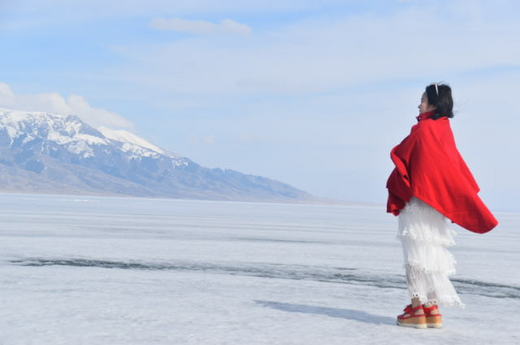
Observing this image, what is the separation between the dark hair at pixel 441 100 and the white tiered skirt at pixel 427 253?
0.81 m

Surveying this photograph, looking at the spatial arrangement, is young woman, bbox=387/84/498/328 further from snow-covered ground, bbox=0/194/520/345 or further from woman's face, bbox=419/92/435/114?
snow-covered ground, bbox=0/194/520/345

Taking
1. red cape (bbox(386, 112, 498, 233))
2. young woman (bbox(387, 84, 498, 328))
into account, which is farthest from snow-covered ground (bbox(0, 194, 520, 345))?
red cape (bbox(386, 112, 498, 233))

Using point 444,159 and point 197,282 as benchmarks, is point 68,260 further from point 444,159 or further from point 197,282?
point 444,159

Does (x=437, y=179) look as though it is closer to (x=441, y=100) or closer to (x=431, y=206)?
(x=431, y=206)

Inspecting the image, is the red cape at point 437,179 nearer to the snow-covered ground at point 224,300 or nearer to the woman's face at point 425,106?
the woman's face at point 425,106

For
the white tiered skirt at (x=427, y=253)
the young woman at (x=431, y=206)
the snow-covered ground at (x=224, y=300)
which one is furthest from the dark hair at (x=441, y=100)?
the snow-covered ground at (x=224, y=300)

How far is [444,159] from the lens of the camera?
664 cm

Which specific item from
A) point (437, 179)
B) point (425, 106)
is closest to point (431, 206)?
point (437, 179)

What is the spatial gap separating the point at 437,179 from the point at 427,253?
66 cm

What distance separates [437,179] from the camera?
661 centimetres

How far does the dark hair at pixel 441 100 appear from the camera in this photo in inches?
265

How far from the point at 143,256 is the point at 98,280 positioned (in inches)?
171

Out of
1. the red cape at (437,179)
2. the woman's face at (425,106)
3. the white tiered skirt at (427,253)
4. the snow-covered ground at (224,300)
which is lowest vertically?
the snow-covered ground at (224,300)

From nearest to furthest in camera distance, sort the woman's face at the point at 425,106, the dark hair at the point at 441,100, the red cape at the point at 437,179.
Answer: the red cape at the point at 437,179, the dark hair at the point at 441,100, the woman's face at the point at 425,106
